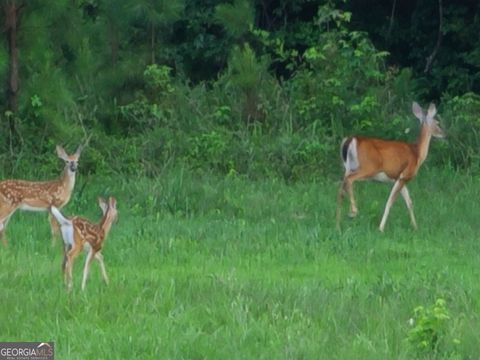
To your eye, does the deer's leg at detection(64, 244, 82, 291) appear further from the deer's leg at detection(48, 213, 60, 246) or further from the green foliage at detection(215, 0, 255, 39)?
the green foliage at detection(215, 0, 255, 39)

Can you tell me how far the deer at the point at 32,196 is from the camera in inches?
521

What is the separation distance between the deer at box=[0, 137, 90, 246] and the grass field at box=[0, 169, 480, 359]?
232 millimetres

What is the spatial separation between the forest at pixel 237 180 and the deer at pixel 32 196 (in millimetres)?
21

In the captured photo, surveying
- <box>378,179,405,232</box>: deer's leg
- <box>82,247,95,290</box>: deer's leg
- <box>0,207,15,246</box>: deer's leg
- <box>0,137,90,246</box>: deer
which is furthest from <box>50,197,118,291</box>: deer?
<box>378,179,405,232</box>: deer's leg

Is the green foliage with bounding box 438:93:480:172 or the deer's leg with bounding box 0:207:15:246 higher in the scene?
the deer's leg with bounding box 0:207:15:246

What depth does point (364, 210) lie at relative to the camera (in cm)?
1534

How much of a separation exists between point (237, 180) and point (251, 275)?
539 centimetres

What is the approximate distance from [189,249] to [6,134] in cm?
537

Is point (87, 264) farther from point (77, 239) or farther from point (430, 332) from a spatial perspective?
point (430, 332)

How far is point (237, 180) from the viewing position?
54.4 feet

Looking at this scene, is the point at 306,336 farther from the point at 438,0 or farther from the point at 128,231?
the point at 438,0

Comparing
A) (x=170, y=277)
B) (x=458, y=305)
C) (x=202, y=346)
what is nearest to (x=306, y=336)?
(x=202, y=346)

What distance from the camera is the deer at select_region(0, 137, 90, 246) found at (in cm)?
1323

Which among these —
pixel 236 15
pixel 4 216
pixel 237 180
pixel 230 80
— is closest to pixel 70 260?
pixel 4 216
